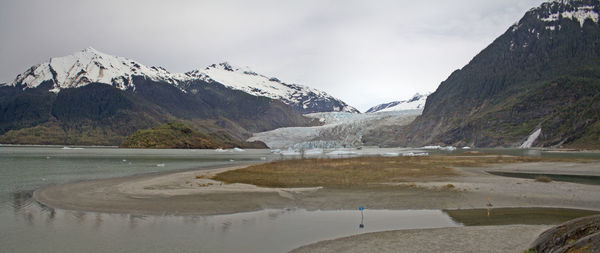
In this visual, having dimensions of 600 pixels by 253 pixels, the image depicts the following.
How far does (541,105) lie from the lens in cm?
17888

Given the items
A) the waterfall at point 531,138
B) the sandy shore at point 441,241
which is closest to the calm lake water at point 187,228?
the sandy shore at point 441,241

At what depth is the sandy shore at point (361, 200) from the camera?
13906 millimetres

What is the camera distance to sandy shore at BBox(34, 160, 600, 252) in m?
→ 13.9

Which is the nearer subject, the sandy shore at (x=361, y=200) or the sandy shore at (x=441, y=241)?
the sandy shore at (x=441, y=241)

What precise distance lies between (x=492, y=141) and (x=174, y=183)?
6934 inches

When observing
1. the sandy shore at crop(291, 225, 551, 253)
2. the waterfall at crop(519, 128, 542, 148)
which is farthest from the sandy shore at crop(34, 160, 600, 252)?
the waterfall at crop(519, 128, 542, 148)

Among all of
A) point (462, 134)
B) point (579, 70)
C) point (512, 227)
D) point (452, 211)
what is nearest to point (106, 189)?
point (452, 211)

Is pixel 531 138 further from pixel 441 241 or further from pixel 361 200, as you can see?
pixel 441 241

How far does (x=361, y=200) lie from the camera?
23750 mm

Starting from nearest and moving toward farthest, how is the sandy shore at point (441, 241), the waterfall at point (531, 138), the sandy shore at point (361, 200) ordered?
the sandy shore at point (441, 241), the sandy shore at point (361, 200), the waterfall at point (531, 138)

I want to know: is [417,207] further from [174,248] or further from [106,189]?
[106,189]

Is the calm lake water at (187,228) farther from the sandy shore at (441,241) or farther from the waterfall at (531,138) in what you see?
the waterfall at (531,138)

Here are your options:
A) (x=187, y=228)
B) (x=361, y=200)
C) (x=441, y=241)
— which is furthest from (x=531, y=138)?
(x=187, y=228)

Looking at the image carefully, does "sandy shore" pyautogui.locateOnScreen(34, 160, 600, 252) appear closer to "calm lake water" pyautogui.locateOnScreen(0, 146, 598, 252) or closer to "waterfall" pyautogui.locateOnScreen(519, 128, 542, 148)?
"calm lake water" pyautogui.locateOnScreen(0, 146, 598, 252)
